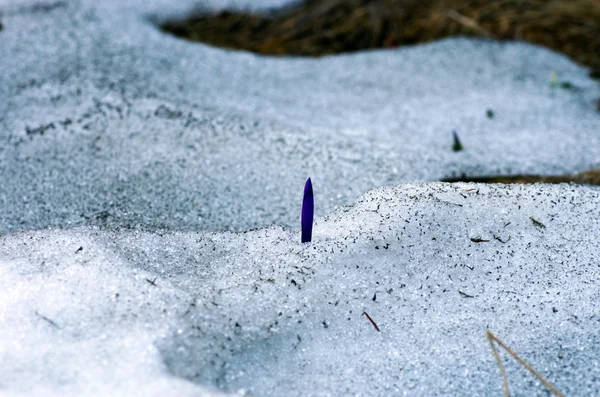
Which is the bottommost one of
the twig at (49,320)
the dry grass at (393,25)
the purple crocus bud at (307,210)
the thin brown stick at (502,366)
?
the thin brown stick at (502,366)

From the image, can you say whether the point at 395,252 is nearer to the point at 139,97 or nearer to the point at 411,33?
the point at 139,97

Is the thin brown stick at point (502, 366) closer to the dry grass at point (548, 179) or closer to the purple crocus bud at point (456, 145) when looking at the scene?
the dry grass at point (548, 179)

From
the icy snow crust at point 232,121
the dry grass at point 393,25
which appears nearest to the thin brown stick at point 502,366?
the icy snow crust at point 232,121

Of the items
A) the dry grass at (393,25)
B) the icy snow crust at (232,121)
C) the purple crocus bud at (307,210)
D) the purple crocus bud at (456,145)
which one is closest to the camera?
the purple crocus bud at (307,210)

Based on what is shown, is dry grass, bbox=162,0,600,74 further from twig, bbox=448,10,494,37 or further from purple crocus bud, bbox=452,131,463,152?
purple crocus bud, bbox=452,131,463,152

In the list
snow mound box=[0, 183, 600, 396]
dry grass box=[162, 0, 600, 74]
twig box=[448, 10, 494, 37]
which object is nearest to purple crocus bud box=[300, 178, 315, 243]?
snow mound box=[0, 183, 600, 396]

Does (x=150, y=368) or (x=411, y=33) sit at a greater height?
(x=411, y=33)

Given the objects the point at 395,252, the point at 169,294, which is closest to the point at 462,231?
the point at 395,252
